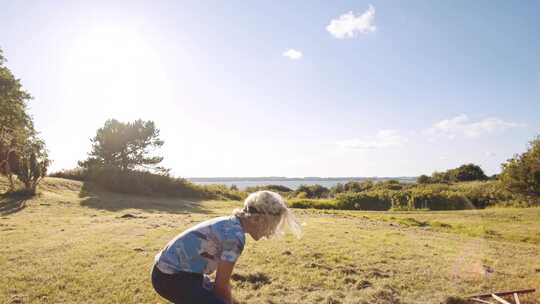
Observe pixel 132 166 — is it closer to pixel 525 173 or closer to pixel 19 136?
pixel 19 136

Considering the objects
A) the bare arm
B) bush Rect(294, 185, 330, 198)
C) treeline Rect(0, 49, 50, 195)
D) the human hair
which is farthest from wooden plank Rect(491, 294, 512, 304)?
bush Rect(294, 185, 330, 198)

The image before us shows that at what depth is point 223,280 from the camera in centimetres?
347

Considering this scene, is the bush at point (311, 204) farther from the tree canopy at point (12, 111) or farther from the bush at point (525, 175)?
the tree canopy at point (12, 111)

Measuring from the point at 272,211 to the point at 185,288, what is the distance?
1.11 m

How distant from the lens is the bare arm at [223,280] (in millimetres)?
3426

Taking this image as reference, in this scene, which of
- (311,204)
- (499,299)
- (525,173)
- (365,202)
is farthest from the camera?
(365,202)

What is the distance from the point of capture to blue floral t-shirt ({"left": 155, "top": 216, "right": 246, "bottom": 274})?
3555 mm

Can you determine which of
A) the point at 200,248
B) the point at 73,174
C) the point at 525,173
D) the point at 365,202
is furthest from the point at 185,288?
the point at 73,174

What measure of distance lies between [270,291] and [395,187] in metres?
48.2

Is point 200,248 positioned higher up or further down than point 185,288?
higher up

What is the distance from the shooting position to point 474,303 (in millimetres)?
6762

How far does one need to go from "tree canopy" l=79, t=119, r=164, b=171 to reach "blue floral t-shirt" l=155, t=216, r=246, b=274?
43136mm

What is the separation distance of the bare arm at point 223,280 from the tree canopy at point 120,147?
4344 cm

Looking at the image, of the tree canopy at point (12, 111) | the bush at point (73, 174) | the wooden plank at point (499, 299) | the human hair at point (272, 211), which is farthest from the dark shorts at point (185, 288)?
the bush at point (73, 174)
